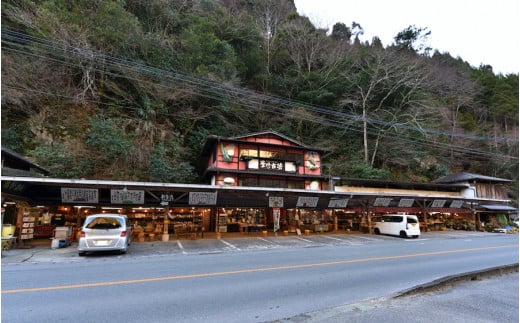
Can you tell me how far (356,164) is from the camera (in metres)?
29.1

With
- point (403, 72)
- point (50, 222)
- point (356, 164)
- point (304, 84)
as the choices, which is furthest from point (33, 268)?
point (403, 72)

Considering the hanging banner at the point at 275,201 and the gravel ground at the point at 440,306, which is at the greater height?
the hanging banner at the point at 275,201

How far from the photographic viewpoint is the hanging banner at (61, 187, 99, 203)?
13962 millimetres

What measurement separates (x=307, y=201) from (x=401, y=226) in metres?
7.20

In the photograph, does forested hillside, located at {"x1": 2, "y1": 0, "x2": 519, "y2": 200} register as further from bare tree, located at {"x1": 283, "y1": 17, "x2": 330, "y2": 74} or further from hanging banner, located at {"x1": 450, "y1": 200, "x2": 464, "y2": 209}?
hanging banner, located at {"x1": 450, "y1": 200, "x2": 464, "y2": 209}

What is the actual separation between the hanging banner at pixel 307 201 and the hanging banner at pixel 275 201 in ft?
4.76

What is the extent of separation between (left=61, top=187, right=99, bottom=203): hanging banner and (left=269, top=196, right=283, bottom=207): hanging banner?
10686mm

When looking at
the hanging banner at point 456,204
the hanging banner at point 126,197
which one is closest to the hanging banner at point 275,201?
the hanging banner at point 126,197

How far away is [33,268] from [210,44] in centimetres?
2486

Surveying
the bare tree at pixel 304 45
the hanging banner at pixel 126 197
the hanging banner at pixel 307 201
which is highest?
the bare tree at pixel 304 45

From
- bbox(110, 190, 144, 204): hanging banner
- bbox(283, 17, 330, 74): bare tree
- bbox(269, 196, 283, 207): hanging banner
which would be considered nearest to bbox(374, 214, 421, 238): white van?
bbox(269, 196, 283, 207): hanging banner

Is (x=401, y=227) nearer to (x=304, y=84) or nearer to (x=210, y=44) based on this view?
(x=304, y=84)

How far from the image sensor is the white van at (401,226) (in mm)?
19281

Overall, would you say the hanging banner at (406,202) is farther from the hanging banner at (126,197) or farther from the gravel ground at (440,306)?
the hanging banner at (126,197)
